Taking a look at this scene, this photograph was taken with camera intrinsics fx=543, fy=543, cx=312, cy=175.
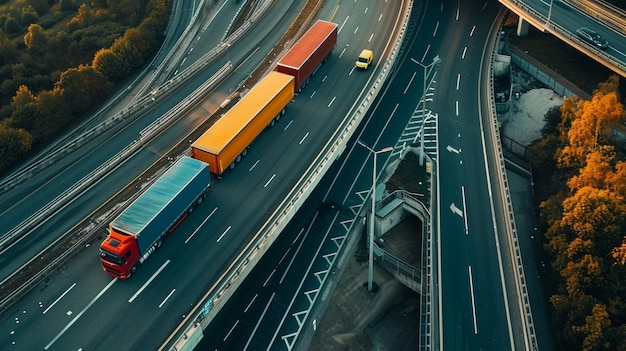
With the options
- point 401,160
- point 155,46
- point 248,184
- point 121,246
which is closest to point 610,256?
point 401,160

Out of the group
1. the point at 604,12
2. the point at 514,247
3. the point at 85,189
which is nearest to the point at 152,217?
the point at 85,189

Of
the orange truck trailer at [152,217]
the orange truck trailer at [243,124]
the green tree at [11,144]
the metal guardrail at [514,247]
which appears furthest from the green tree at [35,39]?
the metal guardrail at [514,247]

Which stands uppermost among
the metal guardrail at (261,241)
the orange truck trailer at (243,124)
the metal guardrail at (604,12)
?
the metal guardrail at (604,12)

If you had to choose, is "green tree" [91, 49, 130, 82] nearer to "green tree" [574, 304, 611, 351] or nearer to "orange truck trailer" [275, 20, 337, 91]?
"orange truck trailer" [275, 20, 337, 91]

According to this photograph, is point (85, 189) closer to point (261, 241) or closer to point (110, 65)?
point (261, 241)

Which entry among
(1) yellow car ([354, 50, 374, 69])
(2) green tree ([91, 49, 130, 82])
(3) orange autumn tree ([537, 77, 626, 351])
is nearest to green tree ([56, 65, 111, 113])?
(2) green tree ([91, 49, 130, 82])

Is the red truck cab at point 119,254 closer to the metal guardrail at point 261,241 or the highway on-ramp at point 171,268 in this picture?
the highway on-ramp at point 171,268
